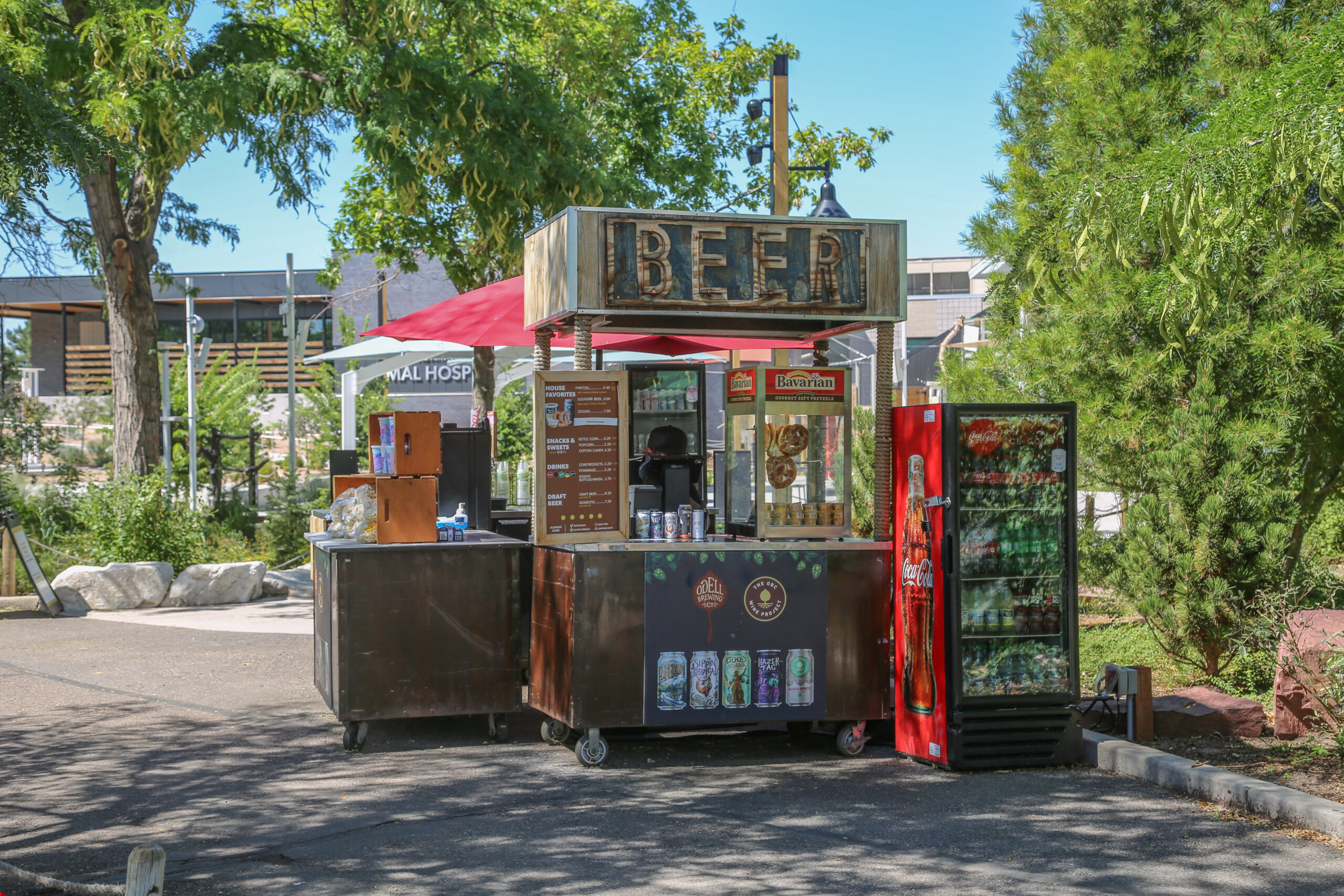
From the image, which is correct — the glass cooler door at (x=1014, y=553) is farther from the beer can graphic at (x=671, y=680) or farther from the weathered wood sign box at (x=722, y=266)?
the beer can graphic at (x=671, y=680)

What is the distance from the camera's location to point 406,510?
23.7 feet

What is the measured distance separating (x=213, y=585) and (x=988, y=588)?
9.61 m

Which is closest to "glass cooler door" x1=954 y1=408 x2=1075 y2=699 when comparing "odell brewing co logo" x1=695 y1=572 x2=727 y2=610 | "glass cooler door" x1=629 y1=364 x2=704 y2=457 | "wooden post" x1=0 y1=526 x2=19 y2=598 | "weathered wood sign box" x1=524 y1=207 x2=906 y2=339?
"weathered wood sign box" x1=524 y1=207 x2=906 y2=339

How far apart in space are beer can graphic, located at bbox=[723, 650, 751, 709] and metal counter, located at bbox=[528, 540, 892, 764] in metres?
0.15

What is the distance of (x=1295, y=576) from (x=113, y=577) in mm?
11355

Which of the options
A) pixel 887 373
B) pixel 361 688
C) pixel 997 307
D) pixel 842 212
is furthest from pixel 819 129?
pixel 361 688

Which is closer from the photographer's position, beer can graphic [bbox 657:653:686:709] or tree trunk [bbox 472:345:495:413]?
beer can graphic [bbox 657:653:686:709]

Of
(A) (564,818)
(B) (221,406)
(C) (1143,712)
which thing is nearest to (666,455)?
(C) (1143,712)

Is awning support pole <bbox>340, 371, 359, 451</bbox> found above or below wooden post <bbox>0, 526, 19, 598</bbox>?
above

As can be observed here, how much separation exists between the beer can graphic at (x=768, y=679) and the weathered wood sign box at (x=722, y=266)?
1.95 metres

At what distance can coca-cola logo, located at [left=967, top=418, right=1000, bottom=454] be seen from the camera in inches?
265

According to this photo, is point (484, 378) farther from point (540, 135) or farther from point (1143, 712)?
point (1143, 712)

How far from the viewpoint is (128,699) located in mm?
8609

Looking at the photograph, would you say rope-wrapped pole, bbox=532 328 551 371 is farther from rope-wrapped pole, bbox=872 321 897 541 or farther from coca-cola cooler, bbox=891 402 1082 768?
coca-cola cooler, bbox=891 402 1082 768
